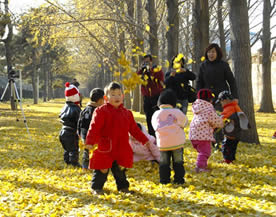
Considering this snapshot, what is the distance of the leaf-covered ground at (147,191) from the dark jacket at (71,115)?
89cm

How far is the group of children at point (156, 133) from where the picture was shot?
4.78 m

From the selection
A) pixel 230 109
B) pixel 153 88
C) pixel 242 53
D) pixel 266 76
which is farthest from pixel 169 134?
pixel 266 76

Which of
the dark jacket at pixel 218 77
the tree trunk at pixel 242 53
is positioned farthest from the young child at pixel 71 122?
the tree trunk at pixel 242 53

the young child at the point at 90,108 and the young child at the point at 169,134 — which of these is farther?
the young child at the point at 90,108

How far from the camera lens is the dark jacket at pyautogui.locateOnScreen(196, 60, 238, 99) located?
7066mm

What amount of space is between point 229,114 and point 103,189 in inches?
109

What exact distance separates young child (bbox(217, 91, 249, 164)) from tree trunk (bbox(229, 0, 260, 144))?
2063 mm

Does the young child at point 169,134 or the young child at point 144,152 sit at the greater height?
the young child at point 169,134

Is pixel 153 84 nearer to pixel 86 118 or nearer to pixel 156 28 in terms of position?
pixel 86 118

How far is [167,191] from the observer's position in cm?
495

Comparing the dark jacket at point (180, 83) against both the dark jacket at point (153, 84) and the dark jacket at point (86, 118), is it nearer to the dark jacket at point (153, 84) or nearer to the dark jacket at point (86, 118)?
the dark jacket at point (153, 84)

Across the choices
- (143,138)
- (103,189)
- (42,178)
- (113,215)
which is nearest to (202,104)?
(143,138)

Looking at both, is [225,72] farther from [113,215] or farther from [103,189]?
[113,215]

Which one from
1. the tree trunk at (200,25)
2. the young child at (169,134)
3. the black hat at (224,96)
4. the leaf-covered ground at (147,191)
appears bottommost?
the leaf-covered ground at (147,191)
